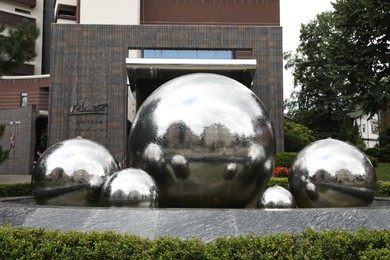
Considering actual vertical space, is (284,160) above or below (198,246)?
above

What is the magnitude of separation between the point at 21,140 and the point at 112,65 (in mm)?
14449

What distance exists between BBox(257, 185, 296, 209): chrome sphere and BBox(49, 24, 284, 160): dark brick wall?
22.0 metres

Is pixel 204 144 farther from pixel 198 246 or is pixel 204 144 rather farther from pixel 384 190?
pixel 384 190

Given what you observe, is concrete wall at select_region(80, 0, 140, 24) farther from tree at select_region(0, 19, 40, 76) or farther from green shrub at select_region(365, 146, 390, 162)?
green shrub at select_region(365, 146, 390, 162)

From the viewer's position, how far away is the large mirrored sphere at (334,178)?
7113 millimetres

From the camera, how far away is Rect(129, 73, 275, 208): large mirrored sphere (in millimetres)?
6710

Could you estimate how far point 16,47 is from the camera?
796 inches

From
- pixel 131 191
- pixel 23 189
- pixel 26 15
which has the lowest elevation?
pixel 23 189

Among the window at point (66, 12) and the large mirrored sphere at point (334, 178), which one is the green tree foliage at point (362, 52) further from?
the window at point (66, 12)

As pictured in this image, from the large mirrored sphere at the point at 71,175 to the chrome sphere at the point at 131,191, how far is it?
105 centimetres

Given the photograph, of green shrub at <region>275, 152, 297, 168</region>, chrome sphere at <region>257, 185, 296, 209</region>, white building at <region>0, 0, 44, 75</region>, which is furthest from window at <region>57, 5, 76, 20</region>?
chrome sphere at <region>257, 185, 296, 209</region>

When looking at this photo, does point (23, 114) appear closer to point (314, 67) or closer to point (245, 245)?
point (314, 67)

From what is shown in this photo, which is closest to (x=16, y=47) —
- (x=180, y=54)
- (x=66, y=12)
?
(x=180, y=54)

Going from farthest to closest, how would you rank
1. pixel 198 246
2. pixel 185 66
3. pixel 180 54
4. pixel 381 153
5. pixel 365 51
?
pixel 381 153, pixel 180 54, pixel 185 66, pixel 365 51, pixel 198 246
